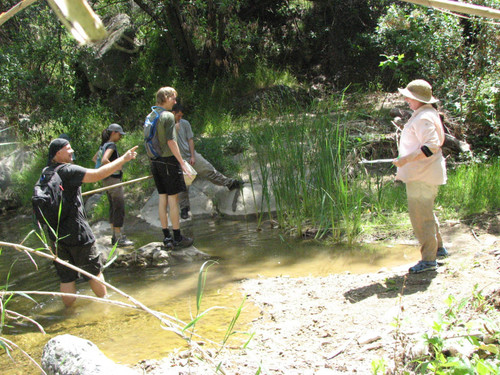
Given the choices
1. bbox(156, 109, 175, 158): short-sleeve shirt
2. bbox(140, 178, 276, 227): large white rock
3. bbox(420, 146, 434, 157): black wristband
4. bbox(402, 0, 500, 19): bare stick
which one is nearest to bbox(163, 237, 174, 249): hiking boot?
bbox(156, 109, 175, 158): short-sleeve shirt

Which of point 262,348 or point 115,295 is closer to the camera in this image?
point 262,348

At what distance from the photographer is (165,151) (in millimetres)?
5742

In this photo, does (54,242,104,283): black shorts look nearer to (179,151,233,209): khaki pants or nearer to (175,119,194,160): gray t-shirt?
(175,119,194,160): gray t-shirt

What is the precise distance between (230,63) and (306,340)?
11340 mm

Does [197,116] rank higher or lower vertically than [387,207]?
higher

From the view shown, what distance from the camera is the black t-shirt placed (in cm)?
419

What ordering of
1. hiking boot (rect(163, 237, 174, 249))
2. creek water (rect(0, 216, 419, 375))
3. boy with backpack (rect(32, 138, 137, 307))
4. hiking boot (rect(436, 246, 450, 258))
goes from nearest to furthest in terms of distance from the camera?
creek water (rect(0, 216, 419, 375)), boy with backpack (rect(32, 138, 137, 307)), hiking boot (rect(436, 246, 450, 258)), hiking boot (rect(163, 237, 174, 249))

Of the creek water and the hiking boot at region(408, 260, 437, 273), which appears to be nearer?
the creek water

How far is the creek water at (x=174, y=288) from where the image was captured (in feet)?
12.4

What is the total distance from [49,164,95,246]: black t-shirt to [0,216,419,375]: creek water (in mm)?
775

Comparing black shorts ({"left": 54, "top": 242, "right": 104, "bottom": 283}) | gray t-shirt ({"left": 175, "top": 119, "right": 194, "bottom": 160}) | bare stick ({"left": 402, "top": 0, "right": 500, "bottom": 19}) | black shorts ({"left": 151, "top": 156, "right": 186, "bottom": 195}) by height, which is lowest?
black shorts ({"left": 54, "top": 242, "right": 104, "bottom": 283})

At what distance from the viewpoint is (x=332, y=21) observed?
1345 cm

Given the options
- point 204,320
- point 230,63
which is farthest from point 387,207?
point 230,63

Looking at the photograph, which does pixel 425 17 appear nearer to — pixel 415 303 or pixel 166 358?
pixel 415 303
